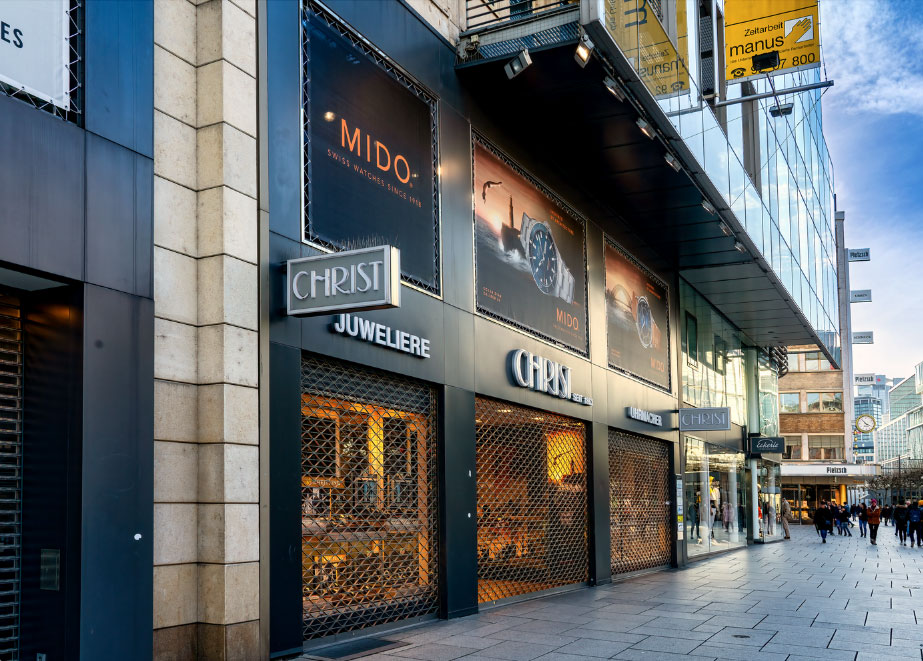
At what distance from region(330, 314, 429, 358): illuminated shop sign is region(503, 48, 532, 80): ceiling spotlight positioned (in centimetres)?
374

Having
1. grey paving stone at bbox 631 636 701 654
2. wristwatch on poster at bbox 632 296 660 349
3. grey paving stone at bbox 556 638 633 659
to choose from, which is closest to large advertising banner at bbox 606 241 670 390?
wristwatch on poster at bbox 632 296 660 349

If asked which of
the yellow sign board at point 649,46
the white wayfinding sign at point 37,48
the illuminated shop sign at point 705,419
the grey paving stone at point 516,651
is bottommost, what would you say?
the grey paving stone at point 516,651

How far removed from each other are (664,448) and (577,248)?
288 inches

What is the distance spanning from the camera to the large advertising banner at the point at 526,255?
13492 millimetres

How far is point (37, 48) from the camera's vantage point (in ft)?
22.2

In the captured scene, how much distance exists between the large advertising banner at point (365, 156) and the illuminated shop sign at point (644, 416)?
27.8 feet

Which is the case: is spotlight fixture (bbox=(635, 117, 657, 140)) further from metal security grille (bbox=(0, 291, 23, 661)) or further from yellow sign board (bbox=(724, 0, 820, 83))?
metal security grille (bbox=(0, 291, 23, 661))

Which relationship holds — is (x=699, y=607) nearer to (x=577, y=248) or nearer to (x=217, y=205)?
(x=577, y=248)

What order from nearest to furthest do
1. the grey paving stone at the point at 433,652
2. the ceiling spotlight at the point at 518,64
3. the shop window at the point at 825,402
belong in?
1. the grey paving stone at the point at 433,652
2. the ceiling spotlight at the point at 518,64
3. the shop window at the point at 825,402

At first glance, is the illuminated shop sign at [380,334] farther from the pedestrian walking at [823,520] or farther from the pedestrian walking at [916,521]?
the pedestrian walking at [823,520]

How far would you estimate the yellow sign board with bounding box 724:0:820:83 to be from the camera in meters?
14.7

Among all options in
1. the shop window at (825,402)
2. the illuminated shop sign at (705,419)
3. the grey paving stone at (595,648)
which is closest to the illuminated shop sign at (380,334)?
the grey paving stone at (595,648)

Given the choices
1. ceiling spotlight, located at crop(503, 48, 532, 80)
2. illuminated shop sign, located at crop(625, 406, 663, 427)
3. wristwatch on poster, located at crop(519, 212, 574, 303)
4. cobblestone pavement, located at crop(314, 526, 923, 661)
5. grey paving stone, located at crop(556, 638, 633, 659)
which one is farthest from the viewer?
illuminated shop sign, located at crop(625, 406, 663, 427)

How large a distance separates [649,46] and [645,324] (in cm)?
830
